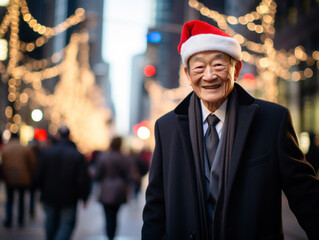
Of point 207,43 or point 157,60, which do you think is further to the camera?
point 157,60

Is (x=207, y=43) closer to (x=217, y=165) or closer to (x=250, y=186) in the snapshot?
(x=217, y=165)

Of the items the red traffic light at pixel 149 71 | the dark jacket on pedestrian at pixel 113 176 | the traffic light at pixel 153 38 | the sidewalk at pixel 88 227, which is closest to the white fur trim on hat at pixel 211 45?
the dark jacket on pedestrian at pixel 113 176

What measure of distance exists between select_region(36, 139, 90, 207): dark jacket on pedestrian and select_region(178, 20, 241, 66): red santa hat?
430 centimetres

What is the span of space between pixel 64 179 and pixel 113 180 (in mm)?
1513

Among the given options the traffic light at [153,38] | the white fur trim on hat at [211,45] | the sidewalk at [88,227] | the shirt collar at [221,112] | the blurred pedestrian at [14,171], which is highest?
the traffic light at [153,38]

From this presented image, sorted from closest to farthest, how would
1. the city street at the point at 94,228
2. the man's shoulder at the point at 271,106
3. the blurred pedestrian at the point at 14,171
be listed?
the man's shoulder at the point at 271,106 → the city street at the point at 94,228 → the blurred pedestrian at the point at 14,171

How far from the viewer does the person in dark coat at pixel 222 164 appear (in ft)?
8.41

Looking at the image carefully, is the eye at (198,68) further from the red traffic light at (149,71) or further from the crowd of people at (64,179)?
the red traffic light at (149,71)

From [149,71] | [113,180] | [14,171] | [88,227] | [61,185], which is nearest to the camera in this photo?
[61,185]

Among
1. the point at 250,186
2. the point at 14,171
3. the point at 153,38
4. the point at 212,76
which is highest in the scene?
the point at 153,38

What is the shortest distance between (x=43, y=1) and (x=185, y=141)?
58335mm

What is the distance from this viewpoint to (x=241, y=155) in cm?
260

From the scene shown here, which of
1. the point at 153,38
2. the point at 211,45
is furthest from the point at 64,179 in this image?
the point at 153,38

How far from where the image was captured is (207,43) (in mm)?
2859
